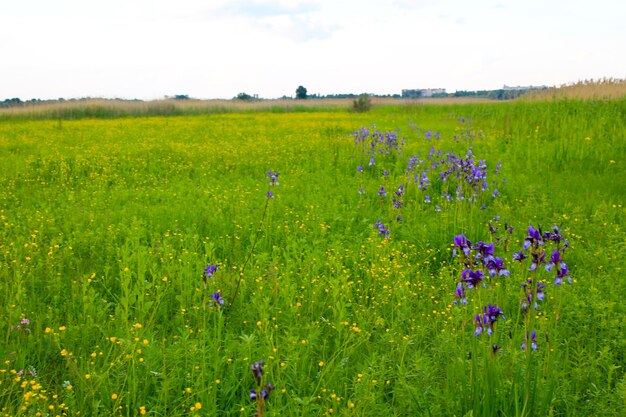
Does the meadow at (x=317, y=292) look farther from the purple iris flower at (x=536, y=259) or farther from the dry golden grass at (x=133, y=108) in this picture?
the dry golden grass at (x=133, y=108)

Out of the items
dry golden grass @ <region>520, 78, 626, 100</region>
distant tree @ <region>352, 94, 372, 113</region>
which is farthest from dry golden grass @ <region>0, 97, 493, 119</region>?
dry golden grass @ <region>520, 78, 626, 100</region>

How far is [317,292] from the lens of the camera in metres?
4.27

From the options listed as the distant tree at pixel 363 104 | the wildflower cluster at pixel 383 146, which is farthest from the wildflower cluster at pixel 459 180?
the distant tree at pixel 363 104

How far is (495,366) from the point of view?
8.95 ft

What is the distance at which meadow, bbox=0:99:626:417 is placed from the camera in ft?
9.44

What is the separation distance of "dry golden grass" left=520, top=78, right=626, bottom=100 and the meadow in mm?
7543

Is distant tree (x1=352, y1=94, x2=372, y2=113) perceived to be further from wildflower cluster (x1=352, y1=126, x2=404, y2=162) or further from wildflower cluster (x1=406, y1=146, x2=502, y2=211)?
wildflower cluster (x1=406, y1=146, x2=502, y2=211)

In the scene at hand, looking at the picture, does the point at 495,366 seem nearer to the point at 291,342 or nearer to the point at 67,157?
the point at 291,342

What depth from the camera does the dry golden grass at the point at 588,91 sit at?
1578cm

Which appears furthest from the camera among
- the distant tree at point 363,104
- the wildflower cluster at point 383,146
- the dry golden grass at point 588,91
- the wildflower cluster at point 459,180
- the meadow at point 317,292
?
the distant tree at point 363,104

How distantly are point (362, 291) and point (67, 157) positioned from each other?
31.3 ft

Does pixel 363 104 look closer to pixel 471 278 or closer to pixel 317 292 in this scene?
pixel 317 292

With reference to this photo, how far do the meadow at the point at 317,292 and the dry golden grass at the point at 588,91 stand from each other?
7543mm

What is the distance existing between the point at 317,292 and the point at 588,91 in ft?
53.7
